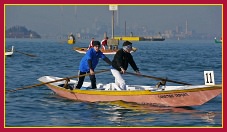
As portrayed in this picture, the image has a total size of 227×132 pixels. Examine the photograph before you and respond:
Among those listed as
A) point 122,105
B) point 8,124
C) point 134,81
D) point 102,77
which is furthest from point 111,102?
point 102,77

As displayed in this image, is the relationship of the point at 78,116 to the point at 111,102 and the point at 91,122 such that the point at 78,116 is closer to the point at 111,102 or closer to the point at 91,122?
the point at 91,122

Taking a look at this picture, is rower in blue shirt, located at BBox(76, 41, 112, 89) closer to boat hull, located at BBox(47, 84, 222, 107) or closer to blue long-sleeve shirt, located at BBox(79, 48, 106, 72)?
blue long-sleeve shirt, located at BBox(79, 48, 106, 72)

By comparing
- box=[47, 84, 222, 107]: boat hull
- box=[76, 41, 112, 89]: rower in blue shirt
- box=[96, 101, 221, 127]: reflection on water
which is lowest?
box=[96, 101, 221, 127]: reflection on water

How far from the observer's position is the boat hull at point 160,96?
15898 millimetres

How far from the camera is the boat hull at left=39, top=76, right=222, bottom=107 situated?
1590 centimetres

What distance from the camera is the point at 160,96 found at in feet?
54.6

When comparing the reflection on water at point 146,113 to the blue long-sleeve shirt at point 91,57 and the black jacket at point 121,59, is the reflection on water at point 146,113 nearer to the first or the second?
the black jacket at point 121,59

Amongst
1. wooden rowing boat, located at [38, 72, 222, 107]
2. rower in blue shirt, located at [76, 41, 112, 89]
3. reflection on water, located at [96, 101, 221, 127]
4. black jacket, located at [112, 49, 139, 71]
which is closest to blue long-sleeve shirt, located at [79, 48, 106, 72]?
rower in blue shirt, located at [76, 41, 112, 89]

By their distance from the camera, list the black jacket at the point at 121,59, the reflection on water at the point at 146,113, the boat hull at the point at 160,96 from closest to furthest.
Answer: the reflection on water at the point at 146,113, the boat hull at the point at 160,96, the black jacket at the point at 121,59

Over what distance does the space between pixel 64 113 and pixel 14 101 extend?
3.20m

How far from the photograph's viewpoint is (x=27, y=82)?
2566 centimetres

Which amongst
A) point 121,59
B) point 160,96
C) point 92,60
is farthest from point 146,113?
point 92,60

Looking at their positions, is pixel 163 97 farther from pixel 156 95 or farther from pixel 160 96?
pixel 156 95

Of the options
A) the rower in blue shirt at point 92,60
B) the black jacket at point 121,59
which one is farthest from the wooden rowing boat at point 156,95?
the black jacket at point 121,59
